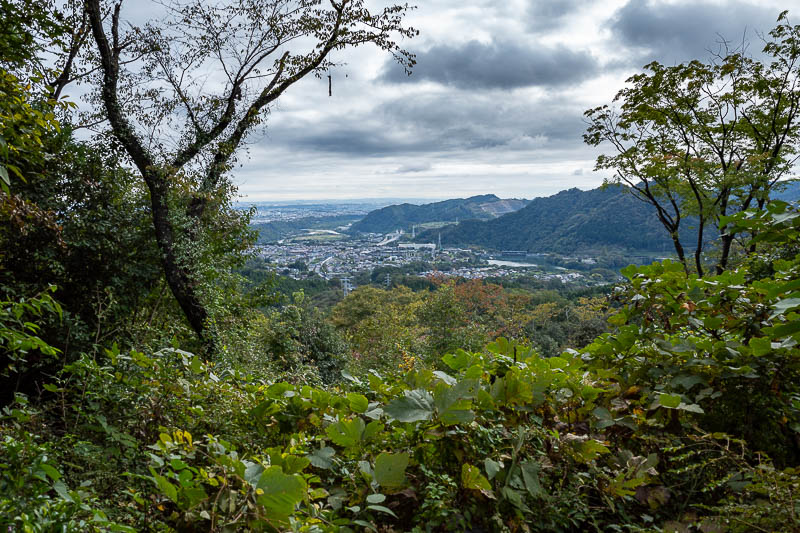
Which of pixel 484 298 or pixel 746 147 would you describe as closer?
pixel 746 147

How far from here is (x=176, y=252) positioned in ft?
20.7

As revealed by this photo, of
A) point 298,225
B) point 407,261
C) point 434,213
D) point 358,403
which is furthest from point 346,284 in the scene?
point 434,213

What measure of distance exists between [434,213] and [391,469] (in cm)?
14942

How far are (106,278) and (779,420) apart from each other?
781 centimetres

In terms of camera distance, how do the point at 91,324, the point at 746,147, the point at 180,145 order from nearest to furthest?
the point at 91,324 < the point at 180,145 < the point at 746,147

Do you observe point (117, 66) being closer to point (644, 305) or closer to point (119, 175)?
point (119, 175)

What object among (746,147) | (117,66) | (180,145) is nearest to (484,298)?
(746,147)

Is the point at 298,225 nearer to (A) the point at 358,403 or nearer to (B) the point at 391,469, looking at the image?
(A) the point at 358,403

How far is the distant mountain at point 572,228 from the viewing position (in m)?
73.6

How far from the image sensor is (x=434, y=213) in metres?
148

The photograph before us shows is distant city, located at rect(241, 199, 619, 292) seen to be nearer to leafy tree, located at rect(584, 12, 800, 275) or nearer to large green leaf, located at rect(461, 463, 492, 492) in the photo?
leafy tree, located at rect(584, 12, 800, 275)

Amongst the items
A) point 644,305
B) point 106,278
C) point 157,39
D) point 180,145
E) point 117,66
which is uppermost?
point 157,39

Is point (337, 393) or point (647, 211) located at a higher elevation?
point (647, 211)

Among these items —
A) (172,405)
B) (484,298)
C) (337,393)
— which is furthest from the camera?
(484,298)
